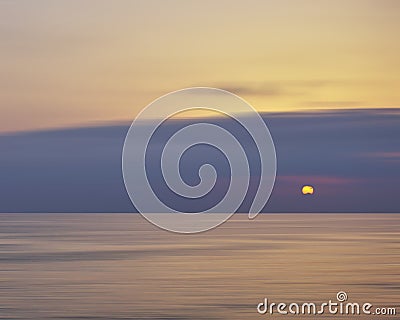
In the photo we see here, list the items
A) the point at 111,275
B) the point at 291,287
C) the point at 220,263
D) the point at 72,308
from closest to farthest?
the point at 72,308
the point at 291,287
the point at 111,275
the point at 220,263

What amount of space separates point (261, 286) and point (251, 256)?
12.2 meters

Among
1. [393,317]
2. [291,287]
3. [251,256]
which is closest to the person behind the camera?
[393,317]

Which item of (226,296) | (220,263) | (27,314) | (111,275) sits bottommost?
(27,314)

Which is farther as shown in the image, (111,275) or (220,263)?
(220,263)

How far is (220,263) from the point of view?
3950 cm

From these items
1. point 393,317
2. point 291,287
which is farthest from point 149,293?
point 393,317

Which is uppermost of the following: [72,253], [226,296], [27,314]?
[72,253]

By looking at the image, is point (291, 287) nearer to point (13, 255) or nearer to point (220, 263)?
point (220, 263)

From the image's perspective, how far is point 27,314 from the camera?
2567 cm

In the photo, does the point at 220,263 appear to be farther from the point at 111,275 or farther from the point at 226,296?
the point at 226,296

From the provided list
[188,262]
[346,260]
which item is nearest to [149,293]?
[188,262]

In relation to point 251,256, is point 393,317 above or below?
below

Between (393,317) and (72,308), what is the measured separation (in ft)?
28.8

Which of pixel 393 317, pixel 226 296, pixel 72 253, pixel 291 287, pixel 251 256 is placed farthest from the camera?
pixel 72 253
